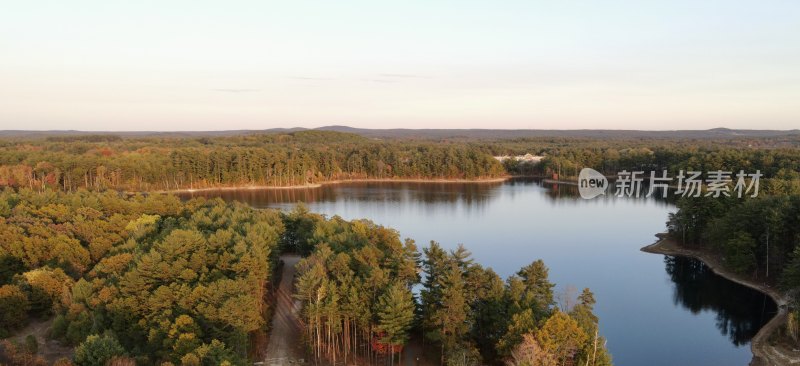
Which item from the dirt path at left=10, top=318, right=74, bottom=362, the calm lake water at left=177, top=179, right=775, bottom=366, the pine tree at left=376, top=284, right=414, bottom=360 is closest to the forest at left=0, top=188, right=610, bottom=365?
the pine tree at left=376, top=284, right=414, bottom=360

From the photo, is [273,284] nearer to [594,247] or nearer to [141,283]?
[141,283]

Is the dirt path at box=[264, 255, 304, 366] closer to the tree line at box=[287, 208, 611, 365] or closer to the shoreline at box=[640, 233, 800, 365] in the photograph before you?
the tree line at box=[287, 208, 611, 365]

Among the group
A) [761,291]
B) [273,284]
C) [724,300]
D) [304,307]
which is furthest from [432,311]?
[761,291]

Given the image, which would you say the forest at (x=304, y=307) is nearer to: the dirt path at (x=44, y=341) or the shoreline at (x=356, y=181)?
the dirt path at (x=44, y=341)

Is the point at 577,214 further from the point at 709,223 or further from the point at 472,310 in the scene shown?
the point at 472,310

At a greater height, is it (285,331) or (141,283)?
(141,283)

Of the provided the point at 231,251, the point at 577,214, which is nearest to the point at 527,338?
the point at 231,251

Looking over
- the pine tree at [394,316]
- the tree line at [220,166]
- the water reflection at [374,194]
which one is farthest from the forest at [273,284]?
the tree line at [220,166]
